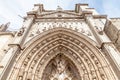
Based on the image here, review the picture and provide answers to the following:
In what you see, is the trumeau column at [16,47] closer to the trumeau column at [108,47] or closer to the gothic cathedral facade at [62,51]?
the gothic cathedral facade at [62,51]

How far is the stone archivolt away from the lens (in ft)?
23.0

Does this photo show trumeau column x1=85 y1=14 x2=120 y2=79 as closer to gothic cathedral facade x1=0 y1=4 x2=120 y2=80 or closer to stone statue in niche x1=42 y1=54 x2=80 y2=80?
gothic cathedral facade x1=0 y1=4 x2=120 y2=80

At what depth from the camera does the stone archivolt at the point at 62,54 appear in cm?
700

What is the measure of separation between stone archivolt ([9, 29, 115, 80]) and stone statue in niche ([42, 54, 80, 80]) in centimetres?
22

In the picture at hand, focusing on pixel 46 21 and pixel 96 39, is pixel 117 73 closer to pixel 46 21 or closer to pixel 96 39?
pixel 96 39

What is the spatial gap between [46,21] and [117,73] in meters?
6.71

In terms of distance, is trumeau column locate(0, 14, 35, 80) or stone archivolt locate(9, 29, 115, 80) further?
stone archivolt locate(9, 29, 115, 80)

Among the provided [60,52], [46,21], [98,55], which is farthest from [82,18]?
[98,55]

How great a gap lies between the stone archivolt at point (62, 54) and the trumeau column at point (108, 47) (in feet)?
1.03

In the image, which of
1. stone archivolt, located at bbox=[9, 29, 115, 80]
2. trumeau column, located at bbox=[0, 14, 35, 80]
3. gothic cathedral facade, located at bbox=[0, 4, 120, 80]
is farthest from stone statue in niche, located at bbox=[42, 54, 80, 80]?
trumeau column, located at bbox=[0, 14, 35, 80]

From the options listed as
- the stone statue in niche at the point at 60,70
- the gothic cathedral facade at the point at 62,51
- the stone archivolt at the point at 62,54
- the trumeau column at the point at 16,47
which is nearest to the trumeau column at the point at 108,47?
the gothic cathedral facade at the point at 62,51

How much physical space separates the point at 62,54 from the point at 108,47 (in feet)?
9.82

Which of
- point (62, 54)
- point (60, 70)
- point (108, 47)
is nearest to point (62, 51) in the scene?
point (62, 54)

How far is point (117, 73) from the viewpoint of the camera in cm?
623
